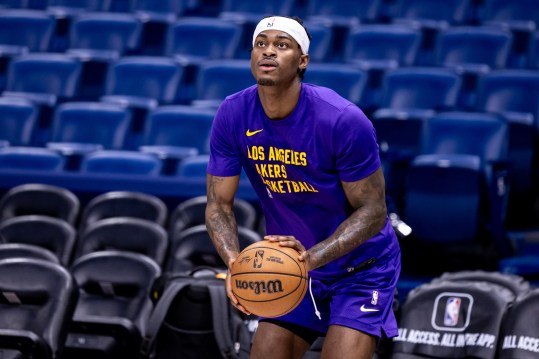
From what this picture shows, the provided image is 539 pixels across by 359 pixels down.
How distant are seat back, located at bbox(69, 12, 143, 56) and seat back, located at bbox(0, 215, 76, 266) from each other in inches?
125

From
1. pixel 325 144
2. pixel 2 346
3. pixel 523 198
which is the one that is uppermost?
pixel 325 144

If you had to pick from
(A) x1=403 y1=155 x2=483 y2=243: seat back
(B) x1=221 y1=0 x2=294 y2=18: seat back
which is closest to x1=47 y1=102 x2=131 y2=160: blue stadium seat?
(B) x1=221 y1=0 x2=294 y2=18: seat back

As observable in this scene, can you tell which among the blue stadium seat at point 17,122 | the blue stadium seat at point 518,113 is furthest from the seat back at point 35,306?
the blue stadium seat at point 518,113

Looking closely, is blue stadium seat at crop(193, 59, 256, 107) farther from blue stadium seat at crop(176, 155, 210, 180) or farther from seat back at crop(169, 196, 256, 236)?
seat back at crop(169, 196, 256, 236)

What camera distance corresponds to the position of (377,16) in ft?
28.4

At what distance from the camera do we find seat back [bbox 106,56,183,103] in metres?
7.91

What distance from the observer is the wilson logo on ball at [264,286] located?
3.02 metres

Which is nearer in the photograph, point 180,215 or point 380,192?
point 380,192

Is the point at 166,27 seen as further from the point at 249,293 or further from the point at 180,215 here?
the point at 249,293

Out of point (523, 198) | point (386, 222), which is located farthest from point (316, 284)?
point (523, 198)

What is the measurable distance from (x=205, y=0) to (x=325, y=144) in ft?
21.4

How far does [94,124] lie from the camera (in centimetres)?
743

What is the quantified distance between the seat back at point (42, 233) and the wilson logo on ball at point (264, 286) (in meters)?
2.74

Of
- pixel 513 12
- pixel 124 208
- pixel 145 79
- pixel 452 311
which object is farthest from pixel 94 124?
pixel 452 311
